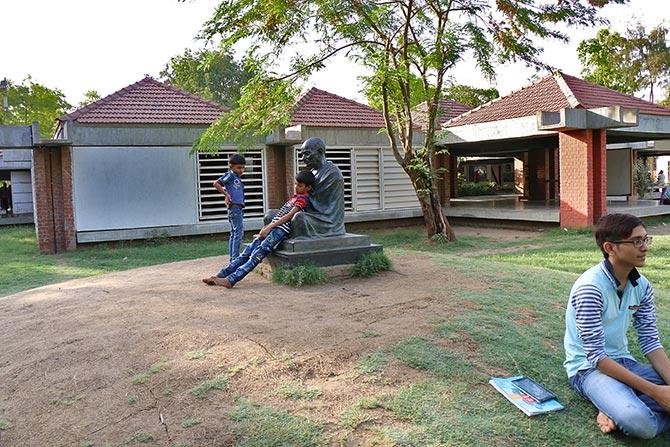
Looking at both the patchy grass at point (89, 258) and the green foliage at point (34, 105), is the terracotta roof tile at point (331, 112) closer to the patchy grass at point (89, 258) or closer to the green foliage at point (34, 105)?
the patchy grass at point (89, 258)

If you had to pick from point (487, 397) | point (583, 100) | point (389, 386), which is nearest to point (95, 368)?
point (389, 386)

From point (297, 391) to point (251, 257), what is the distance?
9.70 ft

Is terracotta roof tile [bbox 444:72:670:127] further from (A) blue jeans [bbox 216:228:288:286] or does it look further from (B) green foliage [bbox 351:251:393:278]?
(A) blue jeans [bbox 216:228:288:286]

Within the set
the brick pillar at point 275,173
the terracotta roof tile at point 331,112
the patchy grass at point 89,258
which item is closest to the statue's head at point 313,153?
the patchy grass at point 89,258

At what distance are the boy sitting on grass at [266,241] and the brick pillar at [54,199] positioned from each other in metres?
8.94

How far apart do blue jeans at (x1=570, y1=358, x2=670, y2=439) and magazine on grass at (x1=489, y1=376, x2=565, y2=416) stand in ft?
0.71

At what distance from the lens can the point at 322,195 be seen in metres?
6.91

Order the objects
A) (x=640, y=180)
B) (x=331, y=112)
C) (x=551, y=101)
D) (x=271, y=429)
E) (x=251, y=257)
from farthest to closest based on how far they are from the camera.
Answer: (x=640, y=180), (x=331, y=112), (x=551, y=101), (x=251, y=257), (x=271, y=429)

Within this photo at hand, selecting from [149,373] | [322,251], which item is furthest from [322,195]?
[149,373]

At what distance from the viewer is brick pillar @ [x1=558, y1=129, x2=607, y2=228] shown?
15.2m

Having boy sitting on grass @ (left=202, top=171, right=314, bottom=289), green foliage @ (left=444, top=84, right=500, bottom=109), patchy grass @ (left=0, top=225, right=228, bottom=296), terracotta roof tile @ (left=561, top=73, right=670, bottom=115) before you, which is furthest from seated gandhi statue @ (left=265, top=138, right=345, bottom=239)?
green foliage @ (left=444, top=84, right=500, bottom=109)

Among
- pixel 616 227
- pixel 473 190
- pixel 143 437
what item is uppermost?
Answer: pixel 616 227

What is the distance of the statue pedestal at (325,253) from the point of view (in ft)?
21.1

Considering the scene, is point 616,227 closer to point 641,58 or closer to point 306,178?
point 306,178
